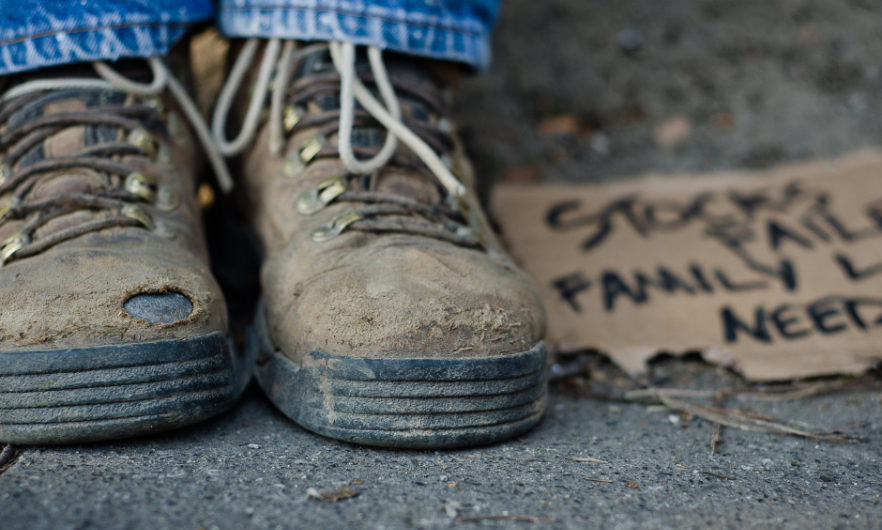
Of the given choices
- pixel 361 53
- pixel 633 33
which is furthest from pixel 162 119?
pixel 633 33

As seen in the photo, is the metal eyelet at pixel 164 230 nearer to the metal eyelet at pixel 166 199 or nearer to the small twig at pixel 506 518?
the metal eyelet at pixel 166 199

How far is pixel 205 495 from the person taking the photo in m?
0.60

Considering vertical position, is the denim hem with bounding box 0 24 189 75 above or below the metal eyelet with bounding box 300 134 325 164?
above

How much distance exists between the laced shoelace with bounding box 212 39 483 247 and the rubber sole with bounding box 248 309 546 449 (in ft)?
0.64

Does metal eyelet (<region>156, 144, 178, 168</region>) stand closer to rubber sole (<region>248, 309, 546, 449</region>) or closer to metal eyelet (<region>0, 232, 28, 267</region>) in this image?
metal eyelet (<region>0, 232, 28, 267</region>)

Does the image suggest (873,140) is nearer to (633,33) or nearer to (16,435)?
(633,33)

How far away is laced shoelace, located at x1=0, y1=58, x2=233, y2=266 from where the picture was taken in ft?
2.54

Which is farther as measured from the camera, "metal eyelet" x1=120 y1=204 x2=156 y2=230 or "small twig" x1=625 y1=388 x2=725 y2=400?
"small twig" x1=625 y1=388 x2=725 y2=400

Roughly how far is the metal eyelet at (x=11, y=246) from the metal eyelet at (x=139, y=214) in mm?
108

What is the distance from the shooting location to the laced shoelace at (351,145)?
847mm

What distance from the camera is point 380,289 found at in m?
0.73

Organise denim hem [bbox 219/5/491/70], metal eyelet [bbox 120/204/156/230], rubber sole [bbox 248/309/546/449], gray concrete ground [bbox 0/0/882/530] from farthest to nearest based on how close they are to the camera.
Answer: denim hem [bbox 219/5/491/70], metal eyelet [bbox 120/204/156/230], rubber sole [bbox 248/309/546/449], gray concrete ground [bbox 0/0/882/530]

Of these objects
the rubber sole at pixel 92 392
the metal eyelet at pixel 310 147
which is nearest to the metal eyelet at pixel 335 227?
the metal eyelet at pixel 310 147

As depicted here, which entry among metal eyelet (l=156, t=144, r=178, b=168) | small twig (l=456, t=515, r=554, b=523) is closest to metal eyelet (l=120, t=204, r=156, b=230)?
metal eyelet (l=156, t=144, r=178, b=168)
